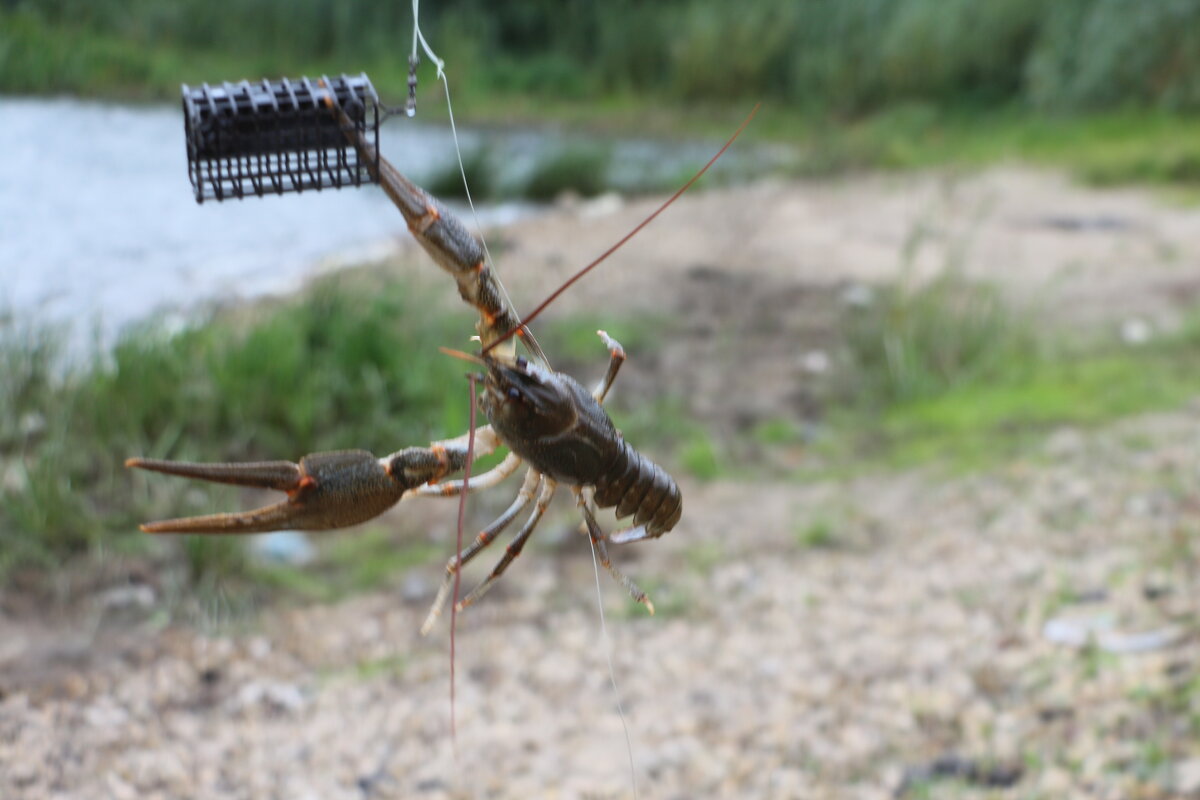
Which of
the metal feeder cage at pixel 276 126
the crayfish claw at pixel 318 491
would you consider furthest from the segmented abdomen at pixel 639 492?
the metal feeder cage at pixel 276 126

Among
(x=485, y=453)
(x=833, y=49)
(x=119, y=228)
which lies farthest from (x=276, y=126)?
(x=833, y=49)

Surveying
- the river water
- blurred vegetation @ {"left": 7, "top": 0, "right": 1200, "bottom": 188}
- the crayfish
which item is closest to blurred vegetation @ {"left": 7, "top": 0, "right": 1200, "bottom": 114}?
blurred vegetation @ {"left": 7, "top": 0, "right": 1200, "bottom": 188}

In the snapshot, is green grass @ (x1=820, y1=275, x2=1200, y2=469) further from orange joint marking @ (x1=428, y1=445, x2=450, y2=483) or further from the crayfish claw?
the crayfish claw

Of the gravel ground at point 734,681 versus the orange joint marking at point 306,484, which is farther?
the gravel ground at point 734,681

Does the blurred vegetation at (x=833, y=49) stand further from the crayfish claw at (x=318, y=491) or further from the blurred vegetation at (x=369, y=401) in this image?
the crayfish claw at (x=318, y=491)

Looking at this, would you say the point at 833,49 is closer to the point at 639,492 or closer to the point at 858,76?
the point at 858,76
